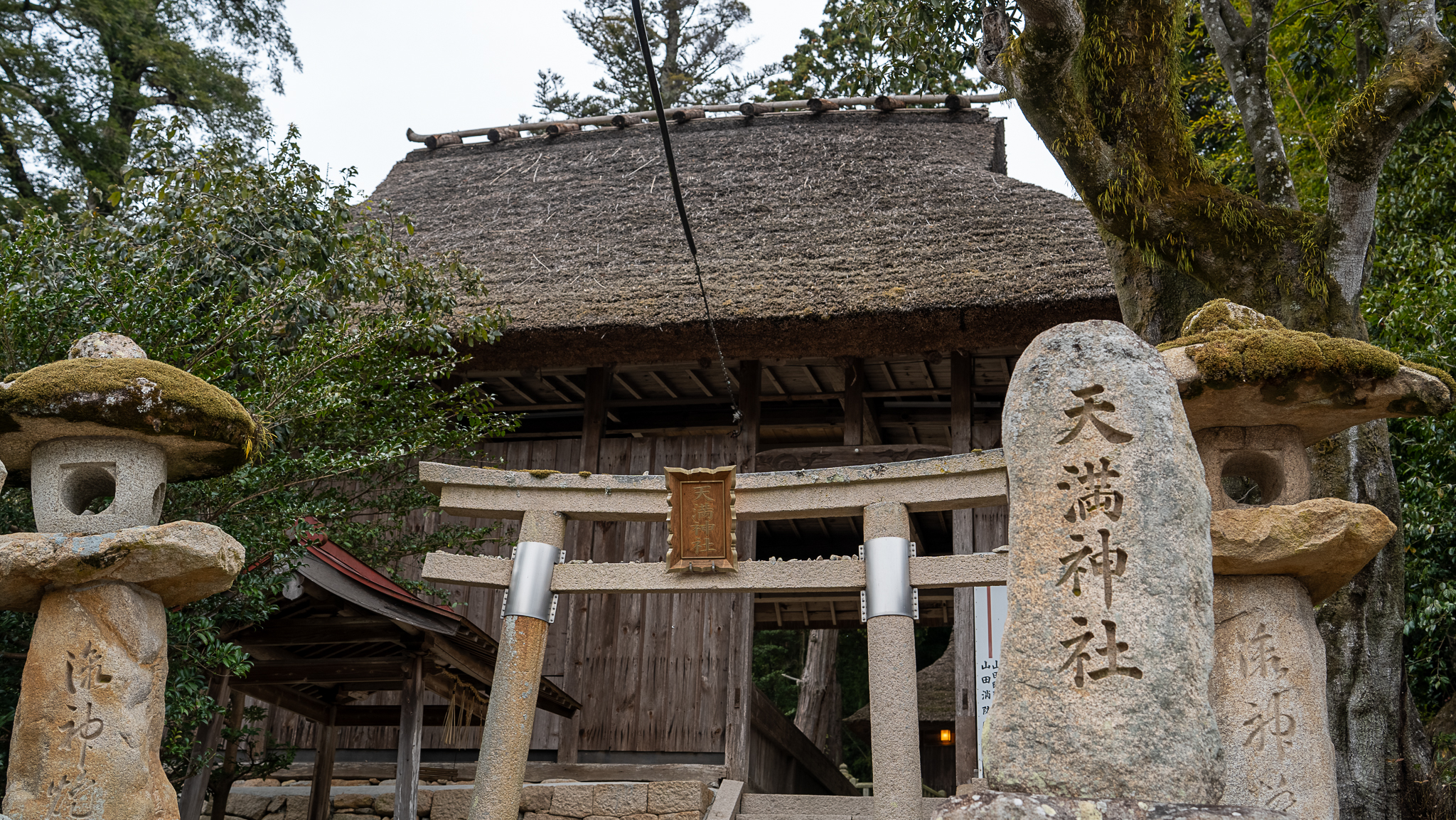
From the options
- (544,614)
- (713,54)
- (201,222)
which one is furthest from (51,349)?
(713,54)

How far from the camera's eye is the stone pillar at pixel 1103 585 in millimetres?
2926

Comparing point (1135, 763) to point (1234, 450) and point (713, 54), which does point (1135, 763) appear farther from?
point (713, 54)

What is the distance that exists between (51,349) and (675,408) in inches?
193

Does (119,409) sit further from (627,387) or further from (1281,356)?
(627,387)

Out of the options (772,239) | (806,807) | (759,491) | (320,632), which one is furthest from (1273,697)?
(772,239)

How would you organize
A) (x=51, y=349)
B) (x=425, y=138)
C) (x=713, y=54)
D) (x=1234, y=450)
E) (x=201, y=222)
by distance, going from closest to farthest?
(x=1234, y=450) → (x=51, y=349) → (x=201, y=222) → (x=425, y=138) → (x=713, y=54)

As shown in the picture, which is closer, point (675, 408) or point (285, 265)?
point (285, 265)

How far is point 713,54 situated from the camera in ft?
62.0

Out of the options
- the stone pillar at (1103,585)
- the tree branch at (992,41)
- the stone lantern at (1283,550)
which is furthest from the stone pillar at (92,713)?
the tree branch at (992,41)

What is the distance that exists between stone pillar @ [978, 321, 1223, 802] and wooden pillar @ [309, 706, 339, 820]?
564 cm

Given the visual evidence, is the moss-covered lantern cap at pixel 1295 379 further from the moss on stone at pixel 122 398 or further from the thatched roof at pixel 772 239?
the moss on stone at pixel 122 398

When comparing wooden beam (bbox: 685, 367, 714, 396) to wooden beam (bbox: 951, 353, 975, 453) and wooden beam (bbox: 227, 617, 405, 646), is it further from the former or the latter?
wooden beam (bbox: 227, 617, 405, 646)

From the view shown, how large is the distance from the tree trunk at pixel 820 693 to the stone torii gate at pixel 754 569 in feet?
31.7

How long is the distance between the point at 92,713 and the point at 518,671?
7.22 feet
